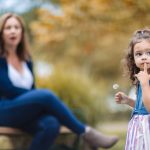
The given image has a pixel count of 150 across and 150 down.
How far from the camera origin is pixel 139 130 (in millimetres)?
3033

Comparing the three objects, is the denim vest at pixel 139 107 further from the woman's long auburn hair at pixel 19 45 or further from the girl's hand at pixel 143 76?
the woman's long auburn hair at pixel 19 45

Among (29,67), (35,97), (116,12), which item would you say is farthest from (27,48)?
(116,12)

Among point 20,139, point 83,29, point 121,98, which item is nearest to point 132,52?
point 121,98

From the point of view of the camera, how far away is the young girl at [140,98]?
2976 millimetres

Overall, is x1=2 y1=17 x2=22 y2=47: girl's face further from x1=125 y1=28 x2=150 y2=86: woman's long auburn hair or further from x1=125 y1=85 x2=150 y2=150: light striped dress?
x1=125 y1=85 x2=150 y2=150: light striped dress

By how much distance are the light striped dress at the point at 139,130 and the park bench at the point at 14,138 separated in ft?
6.30

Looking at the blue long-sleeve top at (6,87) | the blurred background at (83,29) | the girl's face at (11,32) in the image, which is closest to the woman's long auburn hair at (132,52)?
the blue long-sleeve top at (6,87)

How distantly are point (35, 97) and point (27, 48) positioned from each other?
1.82 feet

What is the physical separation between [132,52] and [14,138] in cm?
200

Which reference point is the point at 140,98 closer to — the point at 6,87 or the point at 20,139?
the point at 6,87

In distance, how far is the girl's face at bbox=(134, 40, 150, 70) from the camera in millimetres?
3056

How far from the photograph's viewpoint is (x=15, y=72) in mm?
4789

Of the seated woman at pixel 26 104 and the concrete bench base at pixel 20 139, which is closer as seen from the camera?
the seated woman at pixel 26 104

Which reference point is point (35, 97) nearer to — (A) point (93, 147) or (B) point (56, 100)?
(B) point (56, 100)
